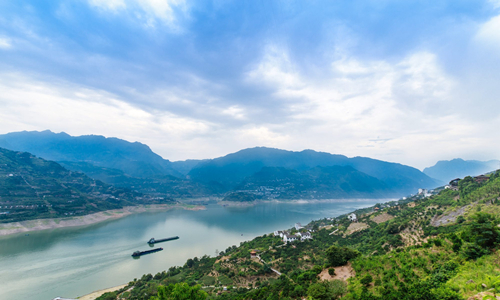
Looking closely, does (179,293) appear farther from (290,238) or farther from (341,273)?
(290,238)

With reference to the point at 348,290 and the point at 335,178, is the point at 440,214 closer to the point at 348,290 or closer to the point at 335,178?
the point at 348,290

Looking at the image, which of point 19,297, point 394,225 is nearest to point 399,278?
point 394,225

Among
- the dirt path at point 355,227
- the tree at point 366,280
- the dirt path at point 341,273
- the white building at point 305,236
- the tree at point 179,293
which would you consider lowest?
the white building at point 305,236

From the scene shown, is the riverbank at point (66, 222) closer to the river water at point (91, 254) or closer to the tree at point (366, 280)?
the river water at point (91, 254)

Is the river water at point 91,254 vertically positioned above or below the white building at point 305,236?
below

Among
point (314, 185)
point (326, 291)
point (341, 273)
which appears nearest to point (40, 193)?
point (341, 273)

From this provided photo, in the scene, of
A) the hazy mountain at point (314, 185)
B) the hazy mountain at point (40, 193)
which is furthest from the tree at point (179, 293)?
the hazy mountain at point (314, 185)
